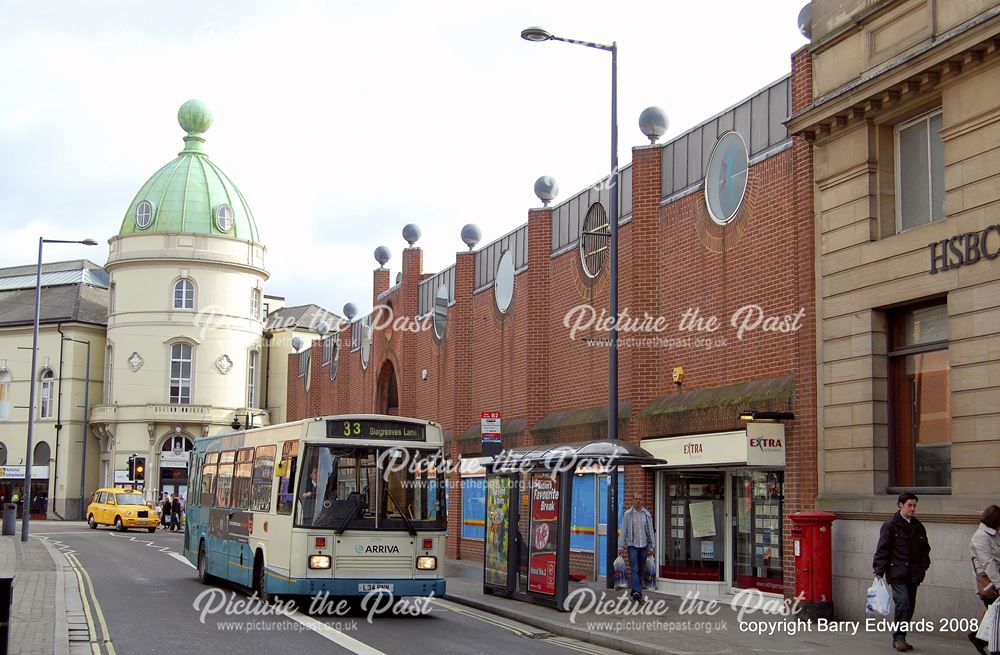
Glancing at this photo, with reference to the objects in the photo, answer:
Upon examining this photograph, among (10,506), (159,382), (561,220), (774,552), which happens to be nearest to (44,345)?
(159,382)

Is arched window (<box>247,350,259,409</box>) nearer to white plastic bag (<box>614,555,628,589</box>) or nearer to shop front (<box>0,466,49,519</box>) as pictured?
shop front (<box>0,466,49,519</box>)

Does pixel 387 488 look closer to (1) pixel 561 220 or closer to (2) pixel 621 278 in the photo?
(2) pixel 621 278

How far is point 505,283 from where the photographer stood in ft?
99.7

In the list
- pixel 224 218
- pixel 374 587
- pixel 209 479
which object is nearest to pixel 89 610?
pixel 374 587

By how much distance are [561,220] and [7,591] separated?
61.6 ft

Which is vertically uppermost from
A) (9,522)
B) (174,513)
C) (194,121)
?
(194,121)

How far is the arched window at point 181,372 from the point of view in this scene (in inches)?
2628

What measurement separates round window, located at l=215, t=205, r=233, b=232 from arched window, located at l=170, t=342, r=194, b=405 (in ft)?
22.9

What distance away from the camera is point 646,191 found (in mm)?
22625

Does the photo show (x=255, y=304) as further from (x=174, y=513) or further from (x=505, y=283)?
(x=505, y=283)

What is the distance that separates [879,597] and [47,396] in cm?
6325

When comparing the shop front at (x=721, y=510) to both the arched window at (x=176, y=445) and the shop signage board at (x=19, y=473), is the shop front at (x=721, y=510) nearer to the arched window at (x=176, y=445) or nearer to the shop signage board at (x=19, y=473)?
the arched window at (x=176, y=445)

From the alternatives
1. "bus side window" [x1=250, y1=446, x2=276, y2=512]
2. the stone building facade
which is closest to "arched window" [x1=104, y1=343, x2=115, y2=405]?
"bus side window" [x1=250, y1=446, x2=276, y2=512]

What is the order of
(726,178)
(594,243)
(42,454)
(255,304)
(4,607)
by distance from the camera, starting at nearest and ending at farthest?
(4,607)
(726,178)
(594,243)
(42,454)
(255,304)
